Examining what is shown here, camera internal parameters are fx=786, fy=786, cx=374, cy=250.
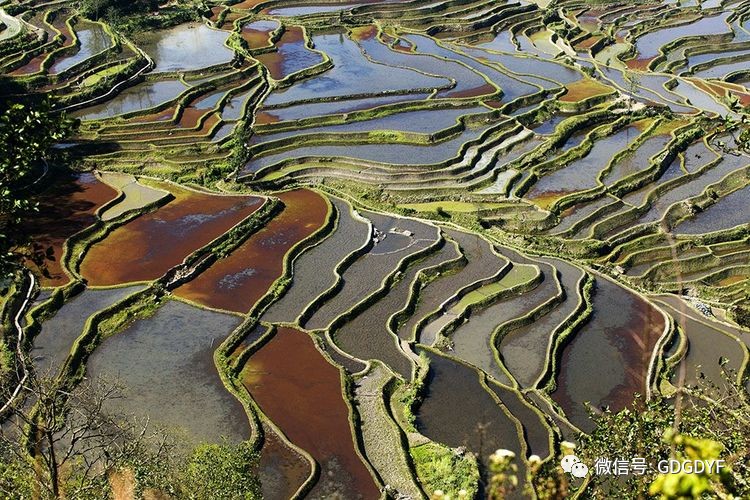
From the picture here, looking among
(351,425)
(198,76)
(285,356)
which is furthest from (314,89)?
(351,425)

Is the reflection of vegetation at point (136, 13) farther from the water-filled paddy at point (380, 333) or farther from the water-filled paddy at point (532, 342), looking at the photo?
the water-filled paddy at point (532, 342)

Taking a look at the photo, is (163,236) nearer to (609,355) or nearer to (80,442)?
(80,442)

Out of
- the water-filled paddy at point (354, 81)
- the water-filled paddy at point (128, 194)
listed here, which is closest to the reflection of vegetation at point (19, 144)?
the water-filled paddy at point (128, 194)

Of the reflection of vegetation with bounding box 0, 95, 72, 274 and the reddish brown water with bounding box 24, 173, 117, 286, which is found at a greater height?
the reflection of vegetation with bounding box 0, 95, 72, 274

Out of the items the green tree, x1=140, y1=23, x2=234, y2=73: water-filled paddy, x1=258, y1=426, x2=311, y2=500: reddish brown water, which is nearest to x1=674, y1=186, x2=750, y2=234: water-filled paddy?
x1=258, y1=426, x2=311, y2=500: reddish brown water

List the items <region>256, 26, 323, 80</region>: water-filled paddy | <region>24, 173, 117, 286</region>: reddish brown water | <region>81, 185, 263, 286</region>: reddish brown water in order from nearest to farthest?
<region>81, 185, 263, 286</region>: reddish brown water → <region>24, 173, 117, 286</region>: reddish brown water → <region>256, 26, 323, 80</region>: water-filled paddy

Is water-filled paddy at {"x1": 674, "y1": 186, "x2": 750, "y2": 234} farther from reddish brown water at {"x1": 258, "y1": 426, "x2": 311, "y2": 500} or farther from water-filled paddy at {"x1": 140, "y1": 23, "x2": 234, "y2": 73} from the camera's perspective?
water-filled paddy at {"x1": 140, "y1": 23, "x2": 234, "y2": 73}

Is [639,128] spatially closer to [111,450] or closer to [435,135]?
[435,135]
